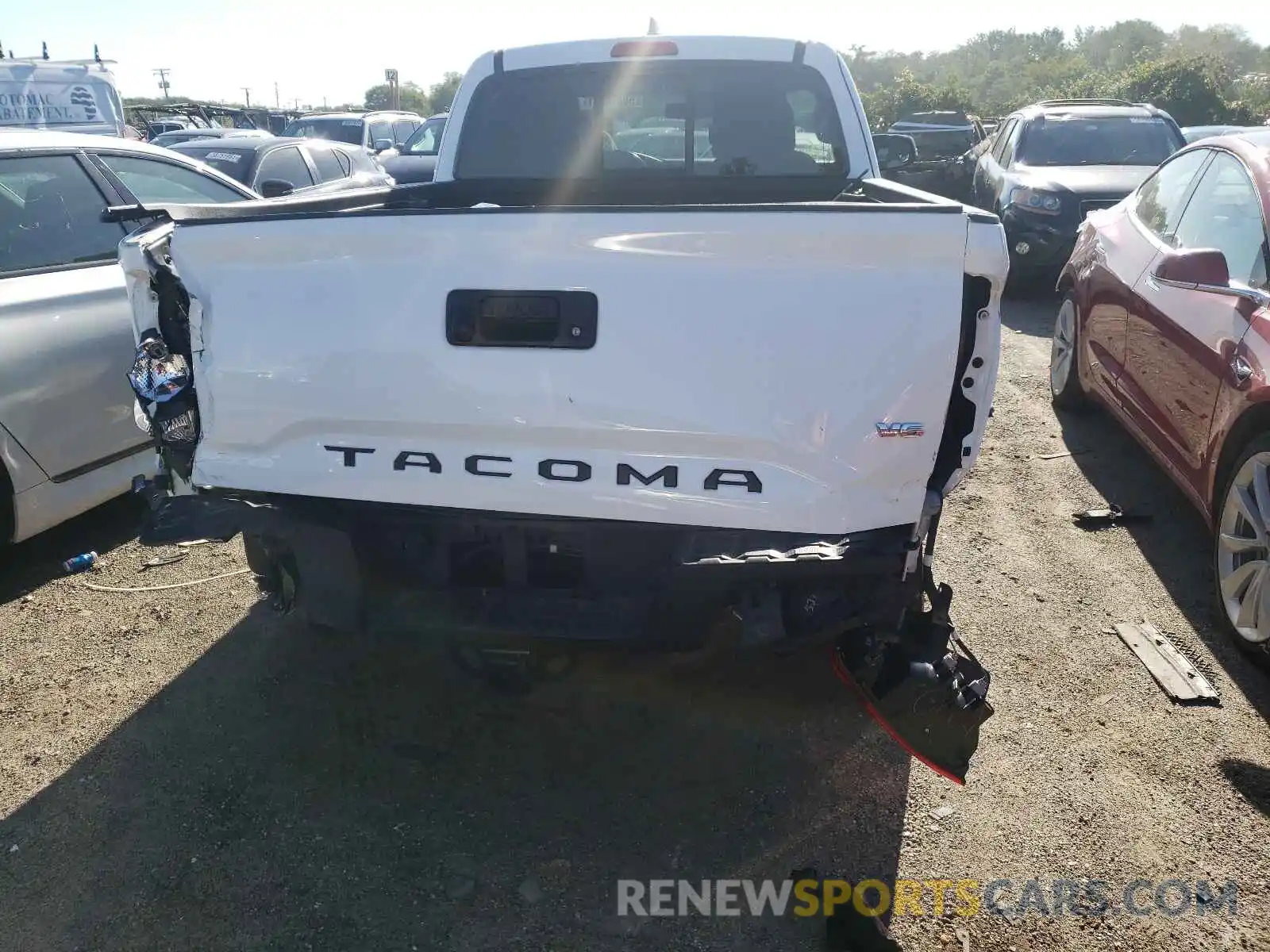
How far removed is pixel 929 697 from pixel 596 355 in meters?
1.21

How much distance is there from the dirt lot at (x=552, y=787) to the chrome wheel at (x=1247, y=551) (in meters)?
0.19

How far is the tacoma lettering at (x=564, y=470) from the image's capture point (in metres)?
2.29

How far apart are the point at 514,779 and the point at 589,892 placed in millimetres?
502

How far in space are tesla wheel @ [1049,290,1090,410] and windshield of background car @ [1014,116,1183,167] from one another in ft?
14.8

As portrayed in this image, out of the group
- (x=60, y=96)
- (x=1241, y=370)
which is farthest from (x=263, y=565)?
(x=60, y=96)

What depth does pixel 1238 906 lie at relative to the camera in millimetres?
2346

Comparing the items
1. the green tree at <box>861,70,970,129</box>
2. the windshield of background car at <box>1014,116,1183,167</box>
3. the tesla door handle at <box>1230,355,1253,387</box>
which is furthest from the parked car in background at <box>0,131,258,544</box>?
the green tree at <box>861,70,970,129</box>

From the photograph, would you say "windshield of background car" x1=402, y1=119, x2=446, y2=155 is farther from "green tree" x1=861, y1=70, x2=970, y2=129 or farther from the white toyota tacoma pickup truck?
"green tree" x1=861, y1=70, x2=970, y2=129

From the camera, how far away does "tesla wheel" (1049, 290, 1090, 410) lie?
565cm

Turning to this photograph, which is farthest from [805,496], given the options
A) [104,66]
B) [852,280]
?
[104,66]

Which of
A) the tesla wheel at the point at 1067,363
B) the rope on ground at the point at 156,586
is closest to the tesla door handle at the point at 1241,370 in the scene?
the tesla wheel at the point at 1067,363

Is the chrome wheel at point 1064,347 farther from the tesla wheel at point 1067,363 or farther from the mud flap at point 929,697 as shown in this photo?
the mud flap at point 929,697

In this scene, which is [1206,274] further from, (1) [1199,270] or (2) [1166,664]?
(2) [1166,664]

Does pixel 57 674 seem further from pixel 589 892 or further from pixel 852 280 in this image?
pixel 852 280
